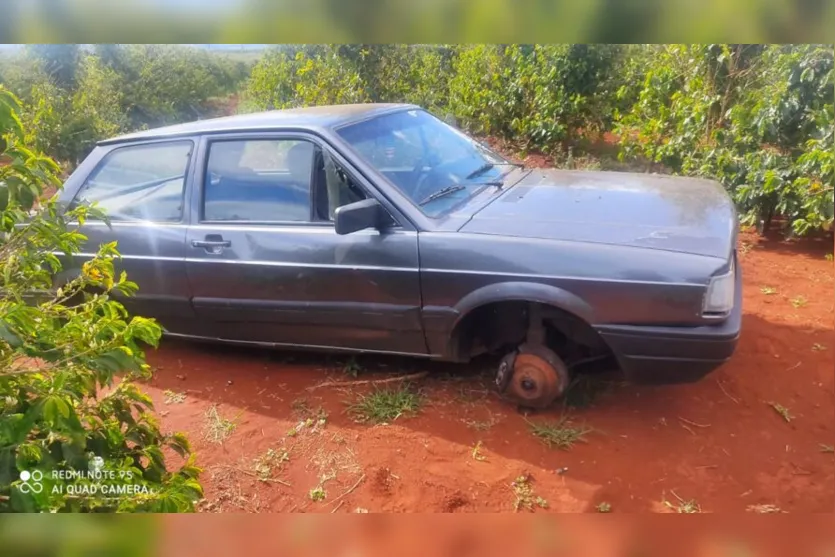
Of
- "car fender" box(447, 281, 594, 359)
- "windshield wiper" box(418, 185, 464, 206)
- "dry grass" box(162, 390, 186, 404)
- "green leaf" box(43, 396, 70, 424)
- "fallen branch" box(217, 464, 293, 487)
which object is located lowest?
"fallen branch" box(217, 464, 293, 487)

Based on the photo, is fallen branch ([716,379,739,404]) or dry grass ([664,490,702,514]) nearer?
dry grass ([664,490,702,514])

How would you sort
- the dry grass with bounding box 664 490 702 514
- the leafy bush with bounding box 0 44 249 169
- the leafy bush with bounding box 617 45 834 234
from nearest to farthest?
the leafy bush with bounding box 0 44 249 169, the dry grass with bounding box 664 490 702 514, the leafy bush with bounding box 617 45 834 234

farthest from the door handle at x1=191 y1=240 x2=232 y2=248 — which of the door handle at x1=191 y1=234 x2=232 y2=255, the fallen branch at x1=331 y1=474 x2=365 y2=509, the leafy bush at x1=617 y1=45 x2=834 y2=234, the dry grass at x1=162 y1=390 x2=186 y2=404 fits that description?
the leafy bush at x1=617 y1=45 x2=834 y2=234

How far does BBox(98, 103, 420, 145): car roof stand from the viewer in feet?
7.77

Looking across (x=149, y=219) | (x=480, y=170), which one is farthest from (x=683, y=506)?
(x=149, y=219)

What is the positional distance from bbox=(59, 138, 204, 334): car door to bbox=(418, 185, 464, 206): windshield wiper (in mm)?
994

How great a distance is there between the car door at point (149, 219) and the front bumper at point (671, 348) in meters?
1.69

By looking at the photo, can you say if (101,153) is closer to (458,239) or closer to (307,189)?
(307,189)

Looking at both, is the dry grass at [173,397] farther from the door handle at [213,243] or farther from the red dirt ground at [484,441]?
the door handle at [213,243]

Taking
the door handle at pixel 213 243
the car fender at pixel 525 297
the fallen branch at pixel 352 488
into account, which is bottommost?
the fallen branch at pixel 352 488

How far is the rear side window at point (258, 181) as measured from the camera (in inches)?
102

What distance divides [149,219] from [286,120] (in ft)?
2.31

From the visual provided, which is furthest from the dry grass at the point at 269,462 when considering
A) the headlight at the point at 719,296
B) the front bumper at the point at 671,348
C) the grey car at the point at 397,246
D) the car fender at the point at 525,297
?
the headlight at the point at 719,296

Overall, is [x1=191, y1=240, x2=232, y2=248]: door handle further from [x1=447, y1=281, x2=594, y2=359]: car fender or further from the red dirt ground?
[x1=447, y1=281, x2=594, y2=359]: car fender
